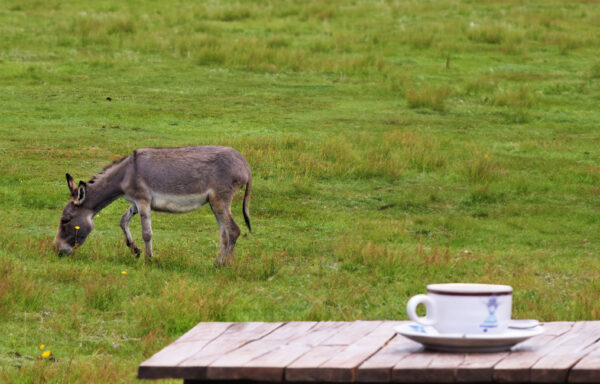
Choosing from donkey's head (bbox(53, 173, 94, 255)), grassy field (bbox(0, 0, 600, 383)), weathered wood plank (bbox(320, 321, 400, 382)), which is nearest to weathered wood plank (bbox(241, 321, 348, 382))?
weathered wood plank (bbox(320, 321, 400, 382))

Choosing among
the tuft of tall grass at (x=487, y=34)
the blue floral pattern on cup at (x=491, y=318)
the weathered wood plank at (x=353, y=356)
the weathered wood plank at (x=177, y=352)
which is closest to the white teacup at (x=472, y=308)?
the blue floral pattern on cup at (x=491, y=318)

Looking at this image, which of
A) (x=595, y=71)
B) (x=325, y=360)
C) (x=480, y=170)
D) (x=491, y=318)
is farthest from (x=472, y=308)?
(x=595, y=71)

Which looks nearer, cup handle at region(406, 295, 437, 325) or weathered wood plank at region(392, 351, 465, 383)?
weathered wood plank at region(392, 351, 465, 383)

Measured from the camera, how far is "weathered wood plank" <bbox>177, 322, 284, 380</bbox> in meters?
3.86

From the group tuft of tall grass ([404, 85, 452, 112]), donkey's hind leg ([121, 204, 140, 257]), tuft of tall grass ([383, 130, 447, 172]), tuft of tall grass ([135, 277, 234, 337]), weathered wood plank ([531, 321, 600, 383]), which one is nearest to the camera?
weathered wood plank ([531, 321, 600, 383])

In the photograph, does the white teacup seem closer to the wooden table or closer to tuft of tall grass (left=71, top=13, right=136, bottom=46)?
the wooden table

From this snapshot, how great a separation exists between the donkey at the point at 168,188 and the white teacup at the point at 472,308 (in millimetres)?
7566

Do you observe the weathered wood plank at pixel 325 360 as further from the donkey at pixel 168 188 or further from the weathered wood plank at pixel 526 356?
the donkey at pixel 168 188

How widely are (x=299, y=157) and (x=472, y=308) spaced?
Answer: 13.1 metres

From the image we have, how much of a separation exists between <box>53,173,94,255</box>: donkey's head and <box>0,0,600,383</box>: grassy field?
19cm

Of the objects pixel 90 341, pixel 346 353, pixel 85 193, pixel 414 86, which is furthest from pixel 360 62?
pixel 346 353

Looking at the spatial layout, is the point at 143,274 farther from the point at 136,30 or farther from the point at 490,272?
the point at 136,30

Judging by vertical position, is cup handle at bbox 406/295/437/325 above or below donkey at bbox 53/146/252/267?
above

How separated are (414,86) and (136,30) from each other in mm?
10529
